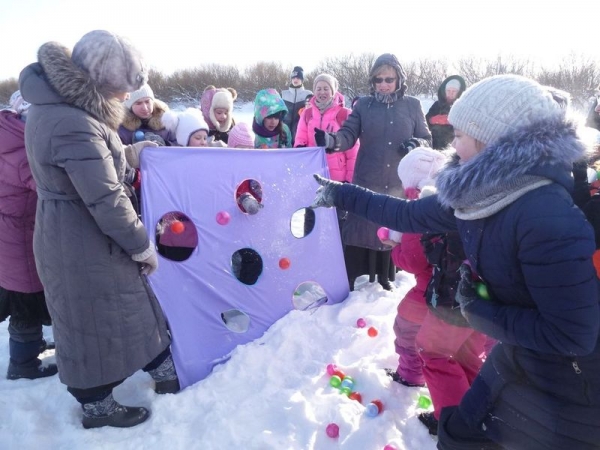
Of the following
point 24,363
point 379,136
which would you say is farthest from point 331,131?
point 24,363

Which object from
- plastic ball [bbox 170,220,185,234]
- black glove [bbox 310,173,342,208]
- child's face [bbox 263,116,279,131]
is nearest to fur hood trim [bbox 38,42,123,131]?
plastic ball [bbox 170,220,185,234]

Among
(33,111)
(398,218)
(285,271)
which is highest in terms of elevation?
(33,111)

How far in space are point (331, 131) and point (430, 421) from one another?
339 cm

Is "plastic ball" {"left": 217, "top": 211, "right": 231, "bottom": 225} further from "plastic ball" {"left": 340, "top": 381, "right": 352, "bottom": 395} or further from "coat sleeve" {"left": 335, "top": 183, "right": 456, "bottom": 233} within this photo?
"plastic ball" {"left": 340, "top": 381, "right": 352, "bottom": 395}

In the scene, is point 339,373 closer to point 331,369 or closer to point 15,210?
point 331,369

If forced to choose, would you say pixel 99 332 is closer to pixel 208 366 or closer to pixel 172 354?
pixel 172 354

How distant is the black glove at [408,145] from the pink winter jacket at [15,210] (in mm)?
2893

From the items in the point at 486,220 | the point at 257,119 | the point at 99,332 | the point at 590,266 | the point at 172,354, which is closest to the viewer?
the point at 590,266

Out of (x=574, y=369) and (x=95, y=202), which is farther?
(x=95, y=202)

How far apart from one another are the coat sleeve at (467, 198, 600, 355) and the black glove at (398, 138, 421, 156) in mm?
2663

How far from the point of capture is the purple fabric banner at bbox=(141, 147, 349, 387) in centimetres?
296

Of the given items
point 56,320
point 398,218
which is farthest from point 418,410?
point 56,320

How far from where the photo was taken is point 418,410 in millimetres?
2631

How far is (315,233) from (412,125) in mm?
1401
